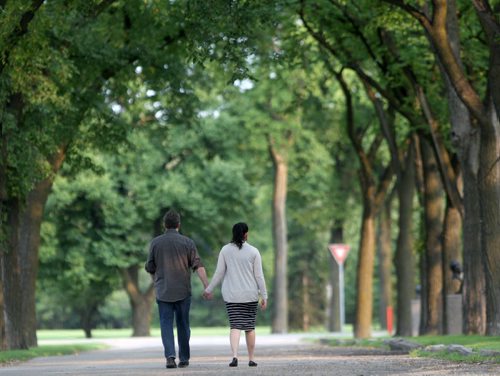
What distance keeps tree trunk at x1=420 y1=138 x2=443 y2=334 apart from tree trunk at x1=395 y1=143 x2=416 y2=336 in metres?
3.48

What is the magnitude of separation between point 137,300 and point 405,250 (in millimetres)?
22626

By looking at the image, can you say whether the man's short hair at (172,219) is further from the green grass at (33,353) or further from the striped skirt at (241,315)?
the green grass at (33,353)

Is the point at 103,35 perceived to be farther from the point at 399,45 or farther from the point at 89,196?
the point at 89,196

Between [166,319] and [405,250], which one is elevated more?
[405,250]

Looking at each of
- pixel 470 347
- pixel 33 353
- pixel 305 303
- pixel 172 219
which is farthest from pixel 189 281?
pixel 305 303

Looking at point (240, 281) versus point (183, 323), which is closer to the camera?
point (240, 281)

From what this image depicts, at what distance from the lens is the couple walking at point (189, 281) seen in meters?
16.4

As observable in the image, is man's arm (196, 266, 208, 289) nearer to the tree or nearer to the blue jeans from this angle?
the blue jeans

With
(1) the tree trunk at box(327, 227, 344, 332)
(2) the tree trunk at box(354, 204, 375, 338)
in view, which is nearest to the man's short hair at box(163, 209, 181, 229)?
(2) the tree trunk at box(354, 204, 375, 338)

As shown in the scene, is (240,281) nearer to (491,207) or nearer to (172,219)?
(172,219)

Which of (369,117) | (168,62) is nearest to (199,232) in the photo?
(369,117)

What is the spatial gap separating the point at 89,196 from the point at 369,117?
15.3 metres

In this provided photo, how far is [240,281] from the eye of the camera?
16422mm

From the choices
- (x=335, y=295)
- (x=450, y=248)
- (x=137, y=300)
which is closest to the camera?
(x=450, y=248)
